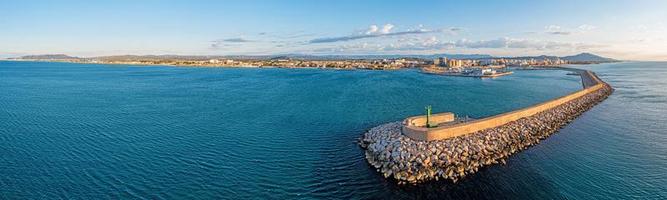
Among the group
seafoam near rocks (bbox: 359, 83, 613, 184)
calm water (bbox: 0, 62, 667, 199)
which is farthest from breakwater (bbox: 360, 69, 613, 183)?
calm water (bbox: 0, 62, 667, 199)

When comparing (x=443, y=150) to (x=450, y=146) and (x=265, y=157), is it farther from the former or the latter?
(x=265, y=157)

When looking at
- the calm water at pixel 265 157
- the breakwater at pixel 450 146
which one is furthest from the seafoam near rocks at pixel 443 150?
the calm water at pixel 265 157

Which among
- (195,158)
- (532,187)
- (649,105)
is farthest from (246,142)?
(649,105)

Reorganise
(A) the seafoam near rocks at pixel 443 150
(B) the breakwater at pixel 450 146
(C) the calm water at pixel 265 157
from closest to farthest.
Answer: (C) the calm water at pixel 265 157 → (A) the seafoam near rocks at pixel 443 150 → (B) the breakwater at pixel 450 146

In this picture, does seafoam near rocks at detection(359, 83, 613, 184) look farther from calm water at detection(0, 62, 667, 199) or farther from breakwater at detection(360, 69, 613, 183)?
calm water at detection(0, 62, 667, 199)

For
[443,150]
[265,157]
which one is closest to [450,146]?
[443,150]

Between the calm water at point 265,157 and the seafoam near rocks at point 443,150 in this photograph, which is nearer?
the calm water at point 265,157

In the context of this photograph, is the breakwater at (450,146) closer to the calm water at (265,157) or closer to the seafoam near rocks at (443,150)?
the seafoam near rocks at (443,150)

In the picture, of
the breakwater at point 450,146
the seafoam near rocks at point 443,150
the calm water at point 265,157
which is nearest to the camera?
the calm water at point 265,157
